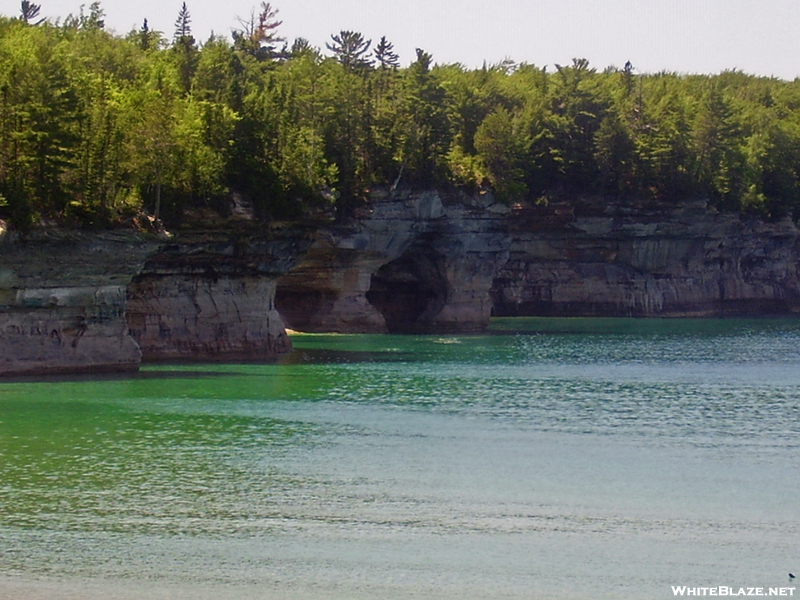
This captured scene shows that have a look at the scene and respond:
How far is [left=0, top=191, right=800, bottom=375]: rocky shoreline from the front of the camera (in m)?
50.6

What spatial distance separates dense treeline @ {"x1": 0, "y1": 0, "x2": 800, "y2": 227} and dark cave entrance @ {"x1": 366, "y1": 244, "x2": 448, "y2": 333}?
624cm

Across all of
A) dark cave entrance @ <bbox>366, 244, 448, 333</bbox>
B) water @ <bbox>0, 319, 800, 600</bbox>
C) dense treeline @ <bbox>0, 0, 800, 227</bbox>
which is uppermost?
dense treeline @ <bbox>0, 0, 800, 227</bbox>

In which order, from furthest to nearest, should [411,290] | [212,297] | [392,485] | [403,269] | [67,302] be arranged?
[411,290] < [403,269] < [212,297] < [67,302] < [392,485]

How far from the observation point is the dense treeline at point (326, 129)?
52406 millimetres

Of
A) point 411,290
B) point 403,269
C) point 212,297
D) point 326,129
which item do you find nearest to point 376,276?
point 403,269

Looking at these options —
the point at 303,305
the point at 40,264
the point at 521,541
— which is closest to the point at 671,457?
the point at 521,541

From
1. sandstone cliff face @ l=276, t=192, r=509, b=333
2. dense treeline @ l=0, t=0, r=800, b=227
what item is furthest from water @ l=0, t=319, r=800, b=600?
sandstone cliff face @ l=276, t=192, r=509, b=333

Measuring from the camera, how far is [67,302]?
50.2 metres

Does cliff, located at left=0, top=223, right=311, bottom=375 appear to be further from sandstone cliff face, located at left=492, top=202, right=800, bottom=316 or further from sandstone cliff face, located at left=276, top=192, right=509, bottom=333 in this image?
sandstone cliff face, located at left=492, top=202, right=800, bottom=316

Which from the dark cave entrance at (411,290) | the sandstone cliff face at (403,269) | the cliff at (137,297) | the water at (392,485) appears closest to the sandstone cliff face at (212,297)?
the cliff at (137,297)

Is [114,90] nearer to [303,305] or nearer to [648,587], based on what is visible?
[303,305]

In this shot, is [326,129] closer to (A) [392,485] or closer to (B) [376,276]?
(B) [376,276]

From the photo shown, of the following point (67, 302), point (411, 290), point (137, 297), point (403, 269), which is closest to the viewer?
point (67, 302)

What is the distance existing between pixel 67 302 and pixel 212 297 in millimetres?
11538
